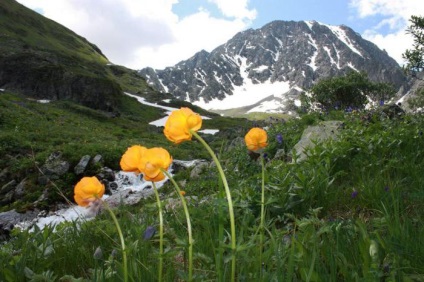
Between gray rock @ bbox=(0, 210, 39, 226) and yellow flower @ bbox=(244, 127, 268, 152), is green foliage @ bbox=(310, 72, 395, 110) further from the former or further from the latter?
yellow flower @ bbox=(244, 127, 268, 152)

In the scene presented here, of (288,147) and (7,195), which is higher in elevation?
(288,147)

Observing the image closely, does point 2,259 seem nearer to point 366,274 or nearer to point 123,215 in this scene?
point 123,215

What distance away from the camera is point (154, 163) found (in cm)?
165

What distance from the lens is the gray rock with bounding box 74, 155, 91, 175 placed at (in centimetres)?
1606

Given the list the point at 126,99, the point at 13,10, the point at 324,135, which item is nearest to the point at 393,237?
the point at 324,135

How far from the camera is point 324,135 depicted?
860 centimetres

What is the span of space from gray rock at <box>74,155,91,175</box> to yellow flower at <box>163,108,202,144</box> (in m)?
15.6

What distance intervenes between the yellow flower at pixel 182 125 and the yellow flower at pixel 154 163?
10 centimetres

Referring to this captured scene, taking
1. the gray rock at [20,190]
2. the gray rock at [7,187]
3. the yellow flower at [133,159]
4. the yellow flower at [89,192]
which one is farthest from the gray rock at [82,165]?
the yellow flower at [133,159]

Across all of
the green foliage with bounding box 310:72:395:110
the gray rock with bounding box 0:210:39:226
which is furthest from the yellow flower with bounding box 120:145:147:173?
the green foliage with bounding box 310:72:395:110

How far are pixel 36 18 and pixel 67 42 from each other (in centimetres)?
1124

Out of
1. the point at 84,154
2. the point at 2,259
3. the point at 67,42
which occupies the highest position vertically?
the point at 67,42

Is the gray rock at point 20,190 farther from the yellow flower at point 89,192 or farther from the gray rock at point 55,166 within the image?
the yellow flower at point 89,192

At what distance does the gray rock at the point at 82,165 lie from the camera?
52.7 ft
